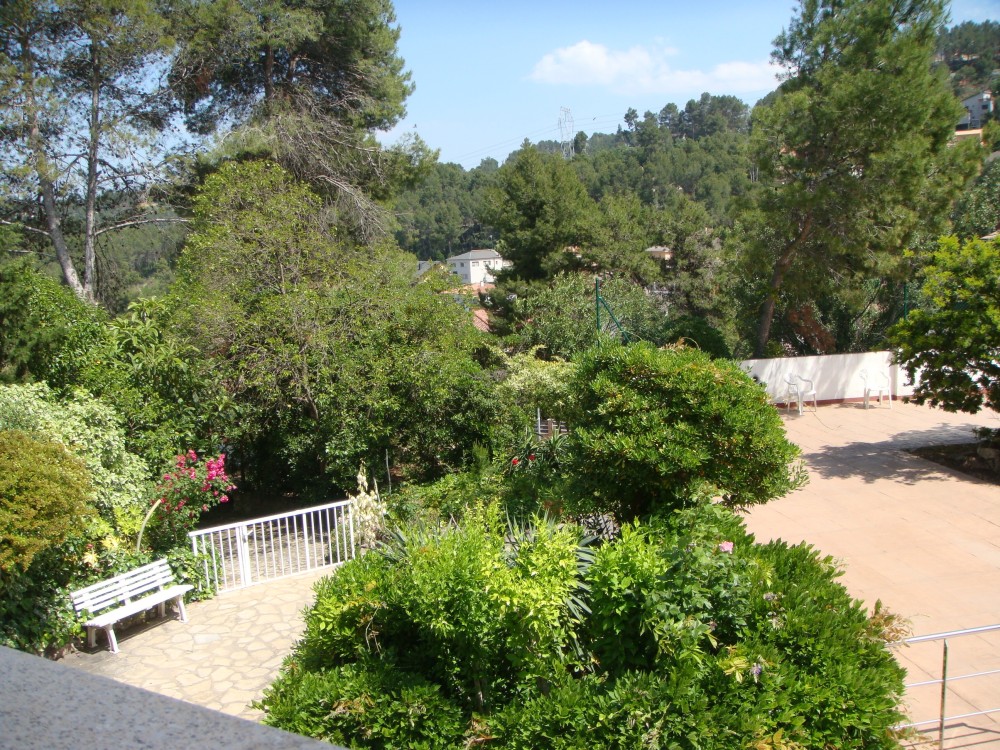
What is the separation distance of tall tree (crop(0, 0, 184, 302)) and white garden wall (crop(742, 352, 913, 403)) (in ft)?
41.6

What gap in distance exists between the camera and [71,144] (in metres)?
14.1

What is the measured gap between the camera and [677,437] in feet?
17.5

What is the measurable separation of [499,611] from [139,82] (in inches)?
580

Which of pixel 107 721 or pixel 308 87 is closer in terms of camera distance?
pixel 107 721

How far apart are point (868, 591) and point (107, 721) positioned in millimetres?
6933

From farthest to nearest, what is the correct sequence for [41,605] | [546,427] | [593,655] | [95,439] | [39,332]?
[546,427], [39,332], [95,439], [41,605], [593,655]

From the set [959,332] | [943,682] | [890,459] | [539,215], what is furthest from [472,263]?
[943,682]

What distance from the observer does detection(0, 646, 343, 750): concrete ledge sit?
86 cm

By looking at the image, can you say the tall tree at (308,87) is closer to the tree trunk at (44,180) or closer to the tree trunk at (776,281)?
the tree trunk at (44,180)

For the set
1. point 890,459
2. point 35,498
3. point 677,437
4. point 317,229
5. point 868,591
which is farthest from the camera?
point 317,229

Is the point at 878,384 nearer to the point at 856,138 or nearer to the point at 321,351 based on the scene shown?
the point at 856,138

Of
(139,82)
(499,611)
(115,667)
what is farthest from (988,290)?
(139,82)

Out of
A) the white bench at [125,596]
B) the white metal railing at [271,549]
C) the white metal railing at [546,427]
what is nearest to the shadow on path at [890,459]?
the white metal railing at [546,427]

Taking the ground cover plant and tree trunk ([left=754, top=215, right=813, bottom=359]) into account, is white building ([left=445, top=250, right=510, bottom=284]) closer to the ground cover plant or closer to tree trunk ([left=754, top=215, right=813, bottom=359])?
tree trunk ([left=754, top=215, right=813, bottom=359])
